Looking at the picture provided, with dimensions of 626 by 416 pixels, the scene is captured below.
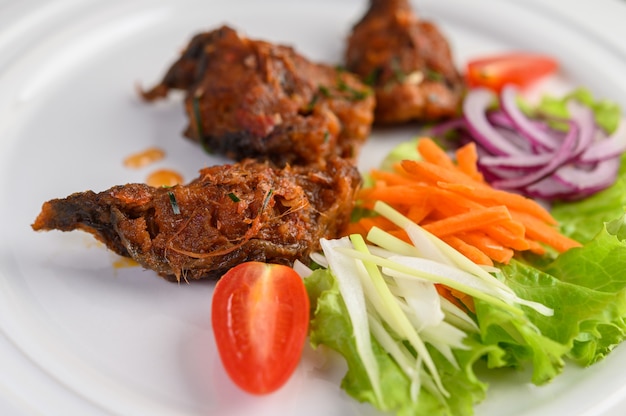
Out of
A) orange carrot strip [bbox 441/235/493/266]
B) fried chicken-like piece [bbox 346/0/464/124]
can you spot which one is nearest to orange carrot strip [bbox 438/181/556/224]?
orange carrot strip [bbox 441/235/493/266]

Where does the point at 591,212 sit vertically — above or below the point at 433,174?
below

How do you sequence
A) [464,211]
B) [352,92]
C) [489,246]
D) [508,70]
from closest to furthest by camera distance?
1. [489,246]
2. [464,211]
3. [352,92]
4. [508,70]

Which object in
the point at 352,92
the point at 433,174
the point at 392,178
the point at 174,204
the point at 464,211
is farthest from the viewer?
the point at 352,92

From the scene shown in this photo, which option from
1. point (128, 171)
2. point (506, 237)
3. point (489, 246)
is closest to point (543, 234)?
point (506, 237)

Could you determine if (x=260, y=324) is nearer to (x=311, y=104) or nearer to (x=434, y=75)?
(x=311, y=104)

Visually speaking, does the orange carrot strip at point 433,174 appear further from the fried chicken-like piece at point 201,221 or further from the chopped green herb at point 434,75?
the chopped green herb at point 434,75

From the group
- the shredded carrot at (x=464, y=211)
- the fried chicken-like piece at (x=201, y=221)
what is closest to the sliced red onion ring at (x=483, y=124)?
the shredded carrot at (x=464, y=211)

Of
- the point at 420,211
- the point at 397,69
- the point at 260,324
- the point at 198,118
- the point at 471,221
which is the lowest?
the point at 260,324

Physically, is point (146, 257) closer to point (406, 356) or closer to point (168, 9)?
point (406, 356)
